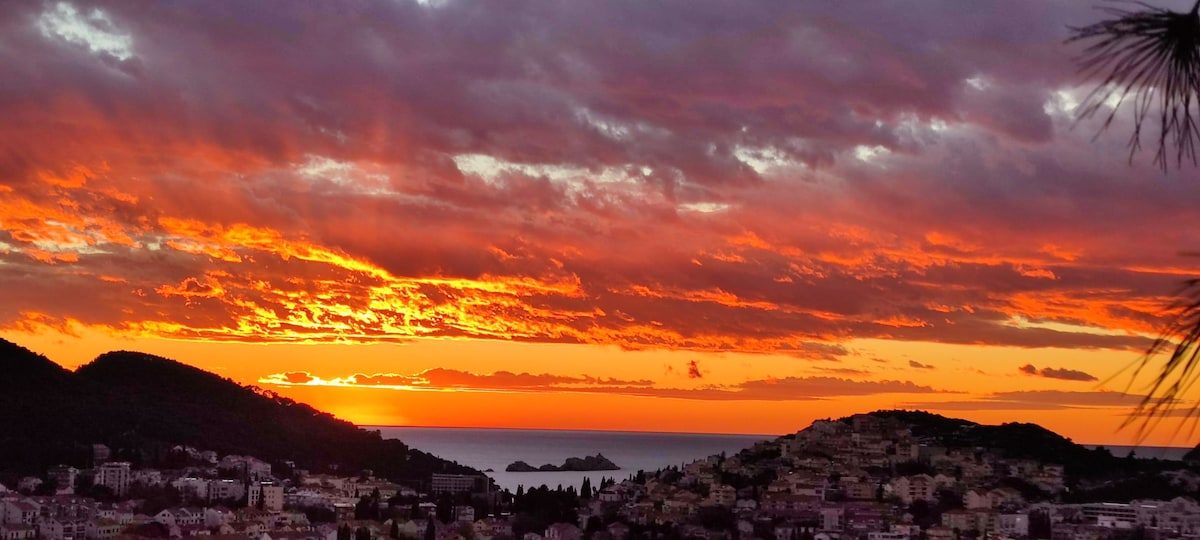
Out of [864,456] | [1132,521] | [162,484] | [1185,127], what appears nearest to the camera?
[1185,127]

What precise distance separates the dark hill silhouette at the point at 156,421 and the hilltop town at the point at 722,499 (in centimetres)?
145

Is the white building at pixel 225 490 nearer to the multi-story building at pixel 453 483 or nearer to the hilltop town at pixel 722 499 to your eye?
the hilltop town at pixel 722 499

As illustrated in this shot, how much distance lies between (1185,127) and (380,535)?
1062 inches

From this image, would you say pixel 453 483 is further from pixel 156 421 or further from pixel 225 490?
pixel 156 421

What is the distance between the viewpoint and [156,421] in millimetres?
45656

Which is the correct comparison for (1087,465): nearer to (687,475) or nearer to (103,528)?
(687,475)

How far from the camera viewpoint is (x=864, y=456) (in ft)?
134

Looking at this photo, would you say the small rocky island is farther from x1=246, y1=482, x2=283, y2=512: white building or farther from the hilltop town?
x1=246, y1=482, x2=283, y2=512: white building

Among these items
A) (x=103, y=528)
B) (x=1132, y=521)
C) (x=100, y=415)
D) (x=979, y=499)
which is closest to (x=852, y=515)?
(x=979, y=499)

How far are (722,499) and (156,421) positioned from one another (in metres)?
20.6

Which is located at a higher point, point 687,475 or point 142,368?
point 142,368

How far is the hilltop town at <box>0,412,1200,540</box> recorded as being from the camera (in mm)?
28250

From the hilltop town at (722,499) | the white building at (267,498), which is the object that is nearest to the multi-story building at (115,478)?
the hilltop town at (722,499)

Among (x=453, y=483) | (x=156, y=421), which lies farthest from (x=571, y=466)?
(x=453, y=483)
